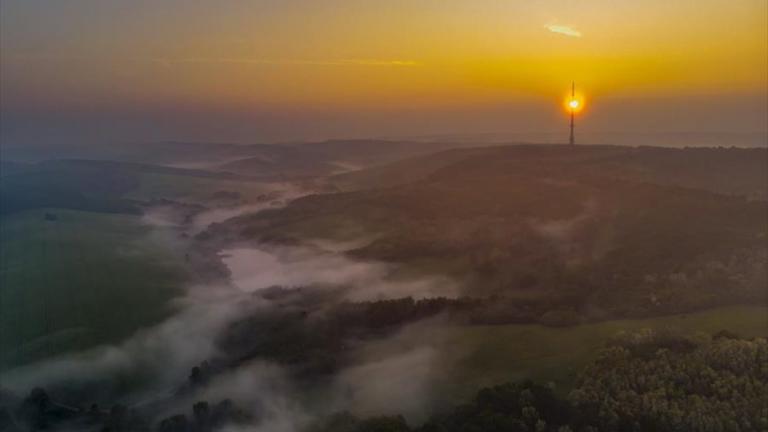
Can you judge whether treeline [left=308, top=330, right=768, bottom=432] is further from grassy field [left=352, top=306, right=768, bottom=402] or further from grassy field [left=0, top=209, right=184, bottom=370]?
grassy field [left=0, top=209, right=184, bottom=370]

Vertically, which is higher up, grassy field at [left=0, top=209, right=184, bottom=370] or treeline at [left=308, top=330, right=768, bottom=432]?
treeline at [left=308, top=330, right=768, bottom=432]

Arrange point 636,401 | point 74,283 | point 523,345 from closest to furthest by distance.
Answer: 1. point 636,401
2. point 523,345
3. point 74,283

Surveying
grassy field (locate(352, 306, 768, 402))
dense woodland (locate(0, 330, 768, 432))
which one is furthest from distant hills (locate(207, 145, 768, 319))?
dense woodland (locate(0, 330, 768, 432))

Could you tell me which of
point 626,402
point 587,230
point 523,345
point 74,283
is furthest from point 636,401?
point 74,283

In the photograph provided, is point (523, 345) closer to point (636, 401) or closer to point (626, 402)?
point (626, 402)

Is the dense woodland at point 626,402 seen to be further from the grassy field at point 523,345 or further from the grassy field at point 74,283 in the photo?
the grassy field at point 74,283

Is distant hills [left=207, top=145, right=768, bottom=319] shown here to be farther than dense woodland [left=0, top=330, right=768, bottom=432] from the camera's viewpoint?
Yes
